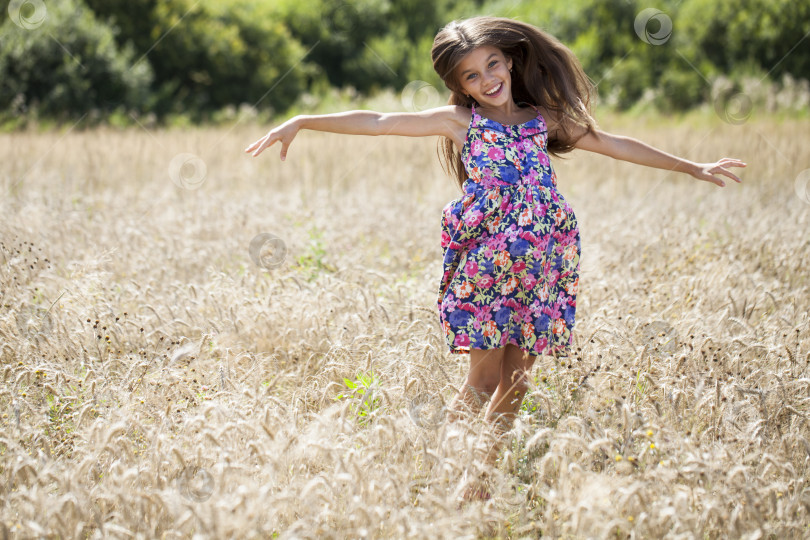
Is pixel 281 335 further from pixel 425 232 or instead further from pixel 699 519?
pixel 425 232

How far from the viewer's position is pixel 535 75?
317 centimetres

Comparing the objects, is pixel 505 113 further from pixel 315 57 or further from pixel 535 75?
pixel 315 57

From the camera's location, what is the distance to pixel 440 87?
21.3 metres

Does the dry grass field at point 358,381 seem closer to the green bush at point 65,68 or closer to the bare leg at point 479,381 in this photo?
the bare leg at point 479,381

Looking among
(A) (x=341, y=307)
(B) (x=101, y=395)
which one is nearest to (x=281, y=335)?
(A) (x=341, y=307)

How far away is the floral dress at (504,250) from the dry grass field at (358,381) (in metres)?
0.32

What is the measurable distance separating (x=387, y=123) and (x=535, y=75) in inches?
30.3

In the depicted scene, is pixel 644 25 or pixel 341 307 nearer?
pixel 341 307

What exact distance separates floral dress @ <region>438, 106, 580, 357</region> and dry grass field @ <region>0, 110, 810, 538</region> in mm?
317

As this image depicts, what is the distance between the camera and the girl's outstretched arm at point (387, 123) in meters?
2.84

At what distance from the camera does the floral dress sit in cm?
276

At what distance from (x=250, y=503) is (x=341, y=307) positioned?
2080 mm

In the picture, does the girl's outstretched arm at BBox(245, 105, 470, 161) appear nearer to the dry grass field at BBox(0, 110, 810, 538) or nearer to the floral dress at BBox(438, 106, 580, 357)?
the floral dress at BBox(438, 106, 580, 357)

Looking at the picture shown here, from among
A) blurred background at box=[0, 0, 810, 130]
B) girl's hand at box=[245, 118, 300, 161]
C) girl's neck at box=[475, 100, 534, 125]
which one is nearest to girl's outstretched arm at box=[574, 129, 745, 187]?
girl's neck at box=[475, 100, 534, 125]
